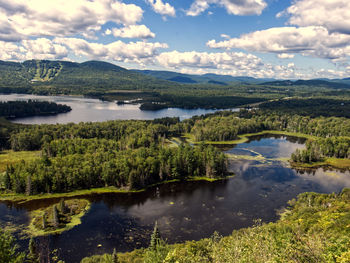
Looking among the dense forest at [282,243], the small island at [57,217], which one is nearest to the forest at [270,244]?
the dense forest at [282,243]

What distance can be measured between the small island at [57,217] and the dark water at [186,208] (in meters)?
2.49

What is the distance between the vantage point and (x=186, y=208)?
3307 inches

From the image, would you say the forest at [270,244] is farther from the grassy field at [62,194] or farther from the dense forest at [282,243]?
the grassy field at [62,194]

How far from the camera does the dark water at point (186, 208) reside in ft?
217

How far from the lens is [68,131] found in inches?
6270

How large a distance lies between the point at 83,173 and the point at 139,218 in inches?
1264

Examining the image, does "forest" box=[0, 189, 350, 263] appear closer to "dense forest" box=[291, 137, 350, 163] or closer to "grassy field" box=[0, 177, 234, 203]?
"grassy field" box=[0, 177, 234, 203]

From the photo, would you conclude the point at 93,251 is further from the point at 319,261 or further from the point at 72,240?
the point at 319,261

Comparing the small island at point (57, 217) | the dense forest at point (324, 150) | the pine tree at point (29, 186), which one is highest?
the dense forest at point (324, 150)

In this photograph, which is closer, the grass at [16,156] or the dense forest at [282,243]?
the dense forest at [282,243]

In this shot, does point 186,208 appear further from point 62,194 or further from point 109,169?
point 62,194

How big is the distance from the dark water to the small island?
8.18 ft

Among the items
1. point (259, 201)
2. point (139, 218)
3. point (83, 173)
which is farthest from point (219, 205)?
point (83, 173)

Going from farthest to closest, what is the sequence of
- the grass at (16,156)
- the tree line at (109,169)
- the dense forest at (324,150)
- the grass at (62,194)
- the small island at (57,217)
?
the dense forest at (324,150)
the grass at (16,156)
the tree line at (109,169)
the grass at (62,194)
the small island at (57,217)
